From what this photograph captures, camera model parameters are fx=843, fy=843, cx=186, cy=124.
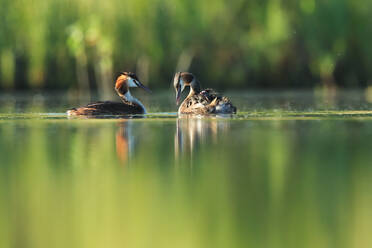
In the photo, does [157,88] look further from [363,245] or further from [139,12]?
[363,245]

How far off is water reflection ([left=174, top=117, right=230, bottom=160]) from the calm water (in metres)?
0.02

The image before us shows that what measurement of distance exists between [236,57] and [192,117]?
16.4 m

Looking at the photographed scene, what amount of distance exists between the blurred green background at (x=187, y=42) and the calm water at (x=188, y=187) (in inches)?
618

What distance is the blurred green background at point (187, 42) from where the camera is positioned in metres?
26.7

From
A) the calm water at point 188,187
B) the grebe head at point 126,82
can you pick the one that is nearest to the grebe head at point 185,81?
the grebe head at point 126,82

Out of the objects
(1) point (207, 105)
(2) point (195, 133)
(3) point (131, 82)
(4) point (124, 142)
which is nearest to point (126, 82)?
(3) point (131, 82)

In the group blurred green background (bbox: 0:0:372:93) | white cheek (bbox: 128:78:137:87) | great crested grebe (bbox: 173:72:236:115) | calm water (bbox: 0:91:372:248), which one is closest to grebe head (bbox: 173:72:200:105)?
white cheek (bbox: 128:78:137:87)

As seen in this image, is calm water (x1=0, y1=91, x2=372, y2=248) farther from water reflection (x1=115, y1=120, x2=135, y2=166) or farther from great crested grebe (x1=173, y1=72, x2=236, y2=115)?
great crested grebe (x1=173, y1=72, x2=236, y2=115)

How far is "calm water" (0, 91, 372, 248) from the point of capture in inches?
194

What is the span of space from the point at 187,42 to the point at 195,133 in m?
18.4

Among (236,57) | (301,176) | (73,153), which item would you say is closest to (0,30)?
(236,57)

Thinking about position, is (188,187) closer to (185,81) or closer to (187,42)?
(185,81)

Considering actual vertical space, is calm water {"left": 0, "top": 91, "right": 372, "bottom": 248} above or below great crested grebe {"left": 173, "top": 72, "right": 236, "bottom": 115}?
below

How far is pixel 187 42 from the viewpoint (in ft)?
94.3
